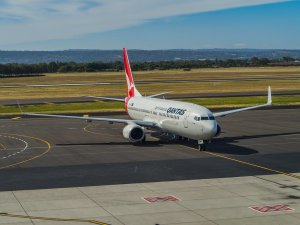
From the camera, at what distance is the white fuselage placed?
1833 inches

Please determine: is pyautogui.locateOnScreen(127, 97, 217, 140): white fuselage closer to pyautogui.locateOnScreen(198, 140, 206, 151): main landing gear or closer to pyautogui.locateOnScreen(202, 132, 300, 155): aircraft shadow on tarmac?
pyautogui.locateOnScreen(198, 140, 206, 151): main landing gear

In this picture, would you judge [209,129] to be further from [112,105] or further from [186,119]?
[112,105]

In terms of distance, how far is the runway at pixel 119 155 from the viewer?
37.3 meters

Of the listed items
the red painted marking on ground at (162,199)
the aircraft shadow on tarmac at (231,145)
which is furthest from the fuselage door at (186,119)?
the red painted marking on ground at (162,199)

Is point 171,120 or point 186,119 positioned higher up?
point 186,119

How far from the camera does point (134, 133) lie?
51.9 meters

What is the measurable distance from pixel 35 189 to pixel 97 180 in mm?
4621

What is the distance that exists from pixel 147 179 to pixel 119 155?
10.5m

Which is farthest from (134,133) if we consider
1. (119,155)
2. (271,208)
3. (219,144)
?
(271,208)

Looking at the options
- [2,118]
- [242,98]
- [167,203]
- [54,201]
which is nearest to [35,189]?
[54,201]

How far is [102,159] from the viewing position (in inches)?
1748

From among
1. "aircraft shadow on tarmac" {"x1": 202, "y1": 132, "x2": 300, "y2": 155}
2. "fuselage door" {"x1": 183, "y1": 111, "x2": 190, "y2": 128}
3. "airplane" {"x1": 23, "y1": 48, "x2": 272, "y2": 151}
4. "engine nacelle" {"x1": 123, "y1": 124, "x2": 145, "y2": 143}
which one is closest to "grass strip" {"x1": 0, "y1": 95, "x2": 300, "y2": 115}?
"airplane" {"x1": 23, "y1": 48, "x2": 272, "y2": 151}

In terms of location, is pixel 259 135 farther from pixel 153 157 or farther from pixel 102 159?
pixel 102 159

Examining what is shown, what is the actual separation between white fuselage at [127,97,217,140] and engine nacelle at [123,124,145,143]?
2.48m
